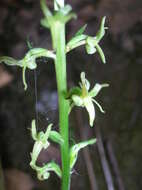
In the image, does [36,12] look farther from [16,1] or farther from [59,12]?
Answer: [59,12]

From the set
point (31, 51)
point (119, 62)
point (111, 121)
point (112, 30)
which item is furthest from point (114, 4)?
point (31, 51)

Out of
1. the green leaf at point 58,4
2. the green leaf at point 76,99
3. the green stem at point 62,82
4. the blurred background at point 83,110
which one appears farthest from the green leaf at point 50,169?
the blurred background at point 83,110

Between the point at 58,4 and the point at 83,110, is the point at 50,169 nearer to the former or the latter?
the point at 58,4

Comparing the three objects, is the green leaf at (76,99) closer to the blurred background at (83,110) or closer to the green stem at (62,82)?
the green stem at (62,82)

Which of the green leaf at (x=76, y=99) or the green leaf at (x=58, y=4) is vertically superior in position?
the green leaf at (x=58, y=4)

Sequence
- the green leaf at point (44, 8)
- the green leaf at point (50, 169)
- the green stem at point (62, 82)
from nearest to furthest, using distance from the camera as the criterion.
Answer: the green leaf at point (44, 8) → the green stem at point (62, 82) → the green leaf at point (50, 169)

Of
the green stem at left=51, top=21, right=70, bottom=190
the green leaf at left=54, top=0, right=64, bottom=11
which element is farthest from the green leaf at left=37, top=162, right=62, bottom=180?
the green leaf at left=54, top=0, right=64, bottom=11
